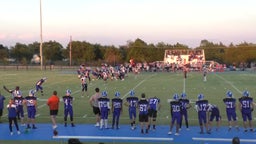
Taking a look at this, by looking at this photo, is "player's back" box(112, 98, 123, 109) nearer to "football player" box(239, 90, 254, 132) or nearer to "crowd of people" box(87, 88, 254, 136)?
"crowd of people" box(87, 88, 254, 136)

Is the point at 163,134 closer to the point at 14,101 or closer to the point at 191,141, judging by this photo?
the point at 191,141

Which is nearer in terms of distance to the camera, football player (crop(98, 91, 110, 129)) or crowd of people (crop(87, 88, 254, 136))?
crowd of people (crop(87, 88, 254, 136))

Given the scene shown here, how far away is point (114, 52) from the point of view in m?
92.6

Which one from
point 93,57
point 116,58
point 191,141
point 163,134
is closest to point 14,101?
point 163,134

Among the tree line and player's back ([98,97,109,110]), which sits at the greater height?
the tree line

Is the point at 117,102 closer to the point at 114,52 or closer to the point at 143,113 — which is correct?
the point at 143,113

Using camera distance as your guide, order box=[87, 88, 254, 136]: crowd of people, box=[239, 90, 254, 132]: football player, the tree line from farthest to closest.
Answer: the tree line < box=[239, 90, 254, 132]: football player < box=[87, 88, 254, 136]: crowd of people

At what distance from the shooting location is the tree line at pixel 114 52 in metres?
88.2

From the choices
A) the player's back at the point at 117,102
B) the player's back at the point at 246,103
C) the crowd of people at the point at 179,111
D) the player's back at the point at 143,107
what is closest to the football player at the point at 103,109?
the crowd of people at the point at 179,111

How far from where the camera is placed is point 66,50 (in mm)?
105938

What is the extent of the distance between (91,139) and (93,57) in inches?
3306

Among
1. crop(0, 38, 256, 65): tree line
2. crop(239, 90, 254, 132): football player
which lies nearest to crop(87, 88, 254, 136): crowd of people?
crop(239, 90, 254, 132): football player

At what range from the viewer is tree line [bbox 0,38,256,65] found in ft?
289

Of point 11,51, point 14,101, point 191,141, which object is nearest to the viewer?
point 191,141
